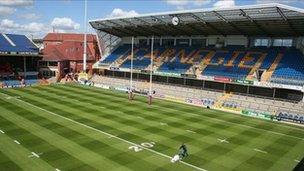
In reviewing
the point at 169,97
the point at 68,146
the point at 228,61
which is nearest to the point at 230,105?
the point at 169,97

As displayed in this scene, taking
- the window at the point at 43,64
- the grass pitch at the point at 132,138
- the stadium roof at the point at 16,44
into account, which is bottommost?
the grass pitch at the point at 132,138

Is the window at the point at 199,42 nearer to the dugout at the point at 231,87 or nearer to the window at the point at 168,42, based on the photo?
the window at the point at 168,42

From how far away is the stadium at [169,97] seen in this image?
23.9 metres

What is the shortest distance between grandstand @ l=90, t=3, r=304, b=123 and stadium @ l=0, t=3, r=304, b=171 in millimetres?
190

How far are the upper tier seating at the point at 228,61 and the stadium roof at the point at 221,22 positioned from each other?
3.38m

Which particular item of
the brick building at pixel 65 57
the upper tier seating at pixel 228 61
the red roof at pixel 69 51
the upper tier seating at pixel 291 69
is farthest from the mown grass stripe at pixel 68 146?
the red roof at pixel 69 51

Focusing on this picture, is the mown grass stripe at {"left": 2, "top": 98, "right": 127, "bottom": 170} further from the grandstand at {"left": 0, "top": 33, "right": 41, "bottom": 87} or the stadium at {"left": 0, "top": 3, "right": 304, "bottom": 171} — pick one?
the grandstand at {"left": 0, "top": 33, "right": 41, "bottom": 87}

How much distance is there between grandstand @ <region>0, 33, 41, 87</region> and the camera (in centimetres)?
6550

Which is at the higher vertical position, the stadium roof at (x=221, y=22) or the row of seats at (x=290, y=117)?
the stadium roof at (x=221, y=22)

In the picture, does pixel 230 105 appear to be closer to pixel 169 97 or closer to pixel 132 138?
pixel 169 97

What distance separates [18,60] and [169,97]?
4113cm

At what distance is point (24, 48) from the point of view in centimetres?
6938

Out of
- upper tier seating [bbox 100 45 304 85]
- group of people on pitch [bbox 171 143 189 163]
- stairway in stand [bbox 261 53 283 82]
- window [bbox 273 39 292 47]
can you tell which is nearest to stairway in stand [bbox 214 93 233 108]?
upper tier seating [bbox 100 45 304 85]

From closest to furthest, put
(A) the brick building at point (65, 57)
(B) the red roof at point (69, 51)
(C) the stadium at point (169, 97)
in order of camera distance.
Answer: (C) the stadium at point (169, 97) → (A) the brick building at point (65, 57) → (B) the red roof at point (69, 51)
